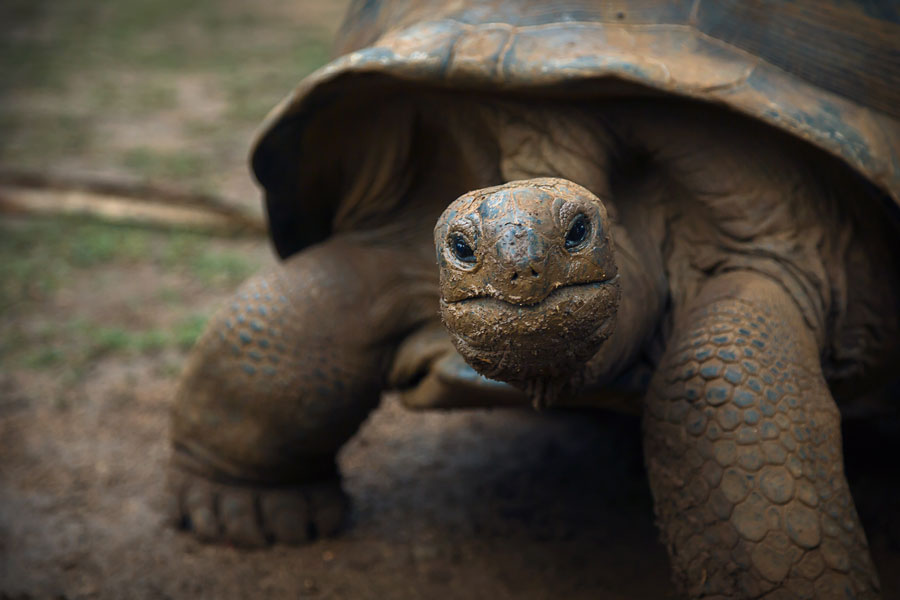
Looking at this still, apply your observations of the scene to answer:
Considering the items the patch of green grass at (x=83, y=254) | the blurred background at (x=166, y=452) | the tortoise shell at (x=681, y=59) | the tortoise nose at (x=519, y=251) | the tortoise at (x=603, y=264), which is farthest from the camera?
the patch of green grass at (x=83, y=254)

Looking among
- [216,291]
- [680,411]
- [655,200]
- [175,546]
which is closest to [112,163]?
[216,291]

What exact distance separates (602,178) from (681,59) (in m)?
0.29

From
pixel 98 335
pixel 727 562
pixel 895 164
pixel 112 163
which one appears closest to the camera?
pixel 727 562

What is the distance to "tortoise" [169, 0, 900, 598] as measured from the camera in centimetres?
169

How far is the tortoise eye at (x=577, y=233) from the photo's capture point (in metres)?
1.51

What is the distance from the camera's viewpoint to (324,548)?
2555mm

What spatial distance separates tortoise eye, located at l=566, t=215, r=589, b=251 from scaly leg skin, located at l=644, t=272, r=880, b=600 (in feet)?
1.63

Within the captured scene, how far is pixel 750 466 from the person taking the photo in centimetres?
179

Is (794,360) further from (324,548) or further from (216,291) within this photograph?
(216,291)

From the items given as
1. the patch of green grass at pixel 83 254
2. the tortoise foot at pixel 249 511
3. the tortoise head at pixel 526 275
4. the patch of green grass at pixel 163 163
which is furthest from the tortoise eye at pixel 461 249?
the patch of green grass at pixel 163 163

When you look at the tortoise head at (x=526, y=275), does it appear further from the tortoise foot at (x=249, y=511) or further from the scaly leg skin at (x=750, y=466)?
the tortoise foot at (x=249, y=511)

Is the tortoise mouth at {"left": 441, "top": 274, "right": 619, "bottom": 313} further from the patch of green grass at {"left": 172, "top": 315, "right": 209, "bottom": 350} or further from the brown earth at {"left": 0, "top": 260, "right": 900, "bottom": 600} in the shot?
the patch of green grass at {"left": 172, "top": 315, "right": 209, "bottom": 350}

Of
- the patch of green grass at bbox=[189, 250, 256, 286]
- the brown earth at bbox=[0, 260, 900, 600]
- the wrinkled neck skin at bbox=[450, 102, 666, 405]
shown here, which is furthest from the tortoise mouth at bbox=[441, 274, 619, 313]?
the patch of green grass at bbox=[189, 250, 256, 286]

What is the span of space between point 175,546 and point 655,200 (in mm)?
1486
